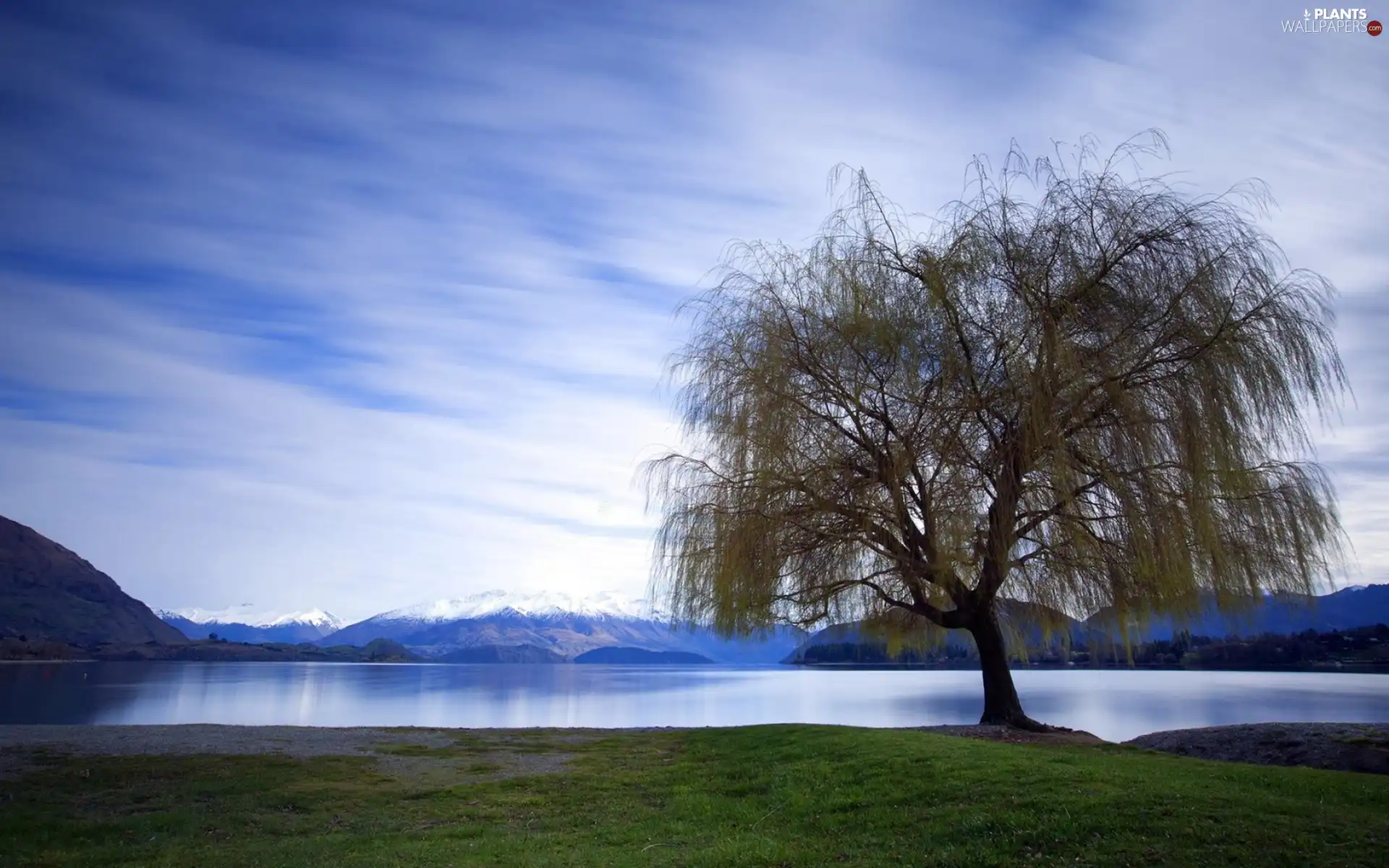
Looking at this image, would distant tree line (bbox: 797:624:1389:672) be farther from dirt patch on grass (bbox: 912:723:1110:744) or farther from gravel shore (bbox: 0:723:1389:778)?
gravel shore (bbox: 0:723:1389:778)

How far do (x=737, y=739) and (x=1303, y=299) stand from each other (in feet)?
48.8

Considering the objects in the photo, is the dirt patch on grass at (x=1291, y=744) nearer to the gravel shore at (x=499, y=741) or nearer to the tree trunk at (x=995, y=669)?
the gravel shore at (x=499, y=741)

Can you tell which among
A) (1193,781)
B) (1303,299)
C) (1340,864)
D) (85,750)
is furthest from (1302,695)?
(85,750)

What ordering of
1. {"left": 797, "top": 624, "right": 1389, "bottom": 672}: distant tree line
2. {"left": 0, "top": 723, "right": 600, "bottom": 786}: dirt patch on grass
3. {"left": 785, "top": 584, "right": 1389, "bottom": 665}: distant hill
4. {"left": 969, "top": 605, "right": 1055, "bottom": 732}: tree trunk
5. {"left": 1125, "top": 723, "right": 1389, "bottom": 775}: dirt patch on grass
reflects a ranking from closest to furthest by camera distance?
1. {"left": 1125, "top": 723, "right": 1389, "bottom": 775}: dirt patch on grass
2. {"left": 0, "top": 723, "right": 600, "bottom": 786}: dirt patch on grass
3. {"left": 785, "top": 584, "right": 1389, "bottom": 665}: distant hill
4. {"left": 969, "top": 605, "right": 1055, "bottom": 732}: tree trunk
5. {"left": 797, "top": 624, "right": 1389, "bottom": 672}: distant tree line

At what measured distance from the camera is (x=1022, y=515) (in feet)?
57.8

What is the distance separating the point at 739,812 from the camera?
12070 mm

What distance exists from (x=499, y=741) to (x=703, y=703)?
122 ft

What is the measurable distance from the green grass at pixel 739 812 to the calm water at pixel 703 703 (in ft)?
49.6

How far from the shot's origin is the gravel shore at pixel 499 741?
577 inches

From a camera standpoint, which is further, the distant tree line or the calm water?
the calm water

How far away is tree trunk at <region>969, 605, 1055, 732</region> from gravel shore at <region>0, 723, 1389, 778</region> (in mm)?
1000

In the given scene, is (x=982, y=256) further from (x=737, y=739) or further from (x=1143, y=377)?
(x=737, y=739)

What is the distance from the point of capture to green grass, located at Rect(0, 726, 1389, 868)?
851cm

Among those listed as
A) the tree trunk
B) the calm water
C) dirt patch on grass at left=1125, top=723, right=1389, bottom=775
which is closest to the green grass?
dirt patch on grass at left=1125, top=723, right=1389, bottom=775
